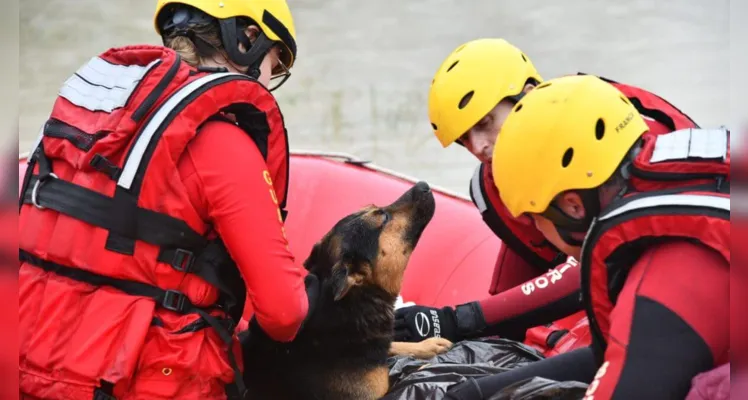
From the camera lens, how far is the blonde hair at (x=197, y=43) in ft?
9.78

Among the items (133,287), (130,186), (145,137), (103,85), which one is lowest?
(133,287)

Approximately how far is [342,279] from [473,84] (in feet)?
2.76

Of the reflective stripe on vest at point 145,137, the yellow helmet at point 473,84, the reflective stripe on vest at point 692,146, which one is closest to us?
the reflective stripe on vest at point 692,146

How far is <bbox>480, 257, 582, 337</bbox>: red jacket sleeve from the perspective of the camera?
3.54 metres

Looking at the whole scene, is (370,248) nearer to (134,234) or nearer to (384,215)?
(384,215)

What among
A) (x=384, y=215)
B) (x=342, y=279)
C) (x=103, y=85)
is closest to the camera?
(x=103, y=85)

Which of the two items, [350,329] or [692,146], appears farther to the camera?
[350,329]

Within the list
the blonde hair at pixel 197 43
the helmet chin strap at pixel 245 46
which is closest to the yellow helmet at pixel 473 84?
the helmet chin strap at pixel 245 46

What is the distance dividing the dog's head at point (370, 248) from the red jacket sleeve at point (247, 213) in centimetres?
58

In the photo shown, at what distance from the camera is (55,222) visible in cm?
269

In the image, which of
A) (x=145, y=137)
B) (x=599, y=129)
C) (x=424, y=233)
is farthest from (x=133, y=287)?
(x=424, y=233)

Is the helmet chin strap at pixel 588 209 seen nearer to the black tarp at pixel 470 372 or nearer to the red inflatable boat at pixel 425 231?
the black tarp at pixel 470 372

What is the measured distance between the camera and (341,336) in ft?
11.1

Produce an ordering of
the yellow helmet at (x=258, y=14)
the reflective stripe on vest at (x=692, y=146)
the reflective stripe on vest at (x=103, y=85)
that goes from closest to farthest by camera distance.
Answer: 1. the reflective stripe on vest at (x=692, y=146)
2. the reflective stripe on vest at (x=103, y=85)
3. the yellow helmet at (x=258, y=14)
